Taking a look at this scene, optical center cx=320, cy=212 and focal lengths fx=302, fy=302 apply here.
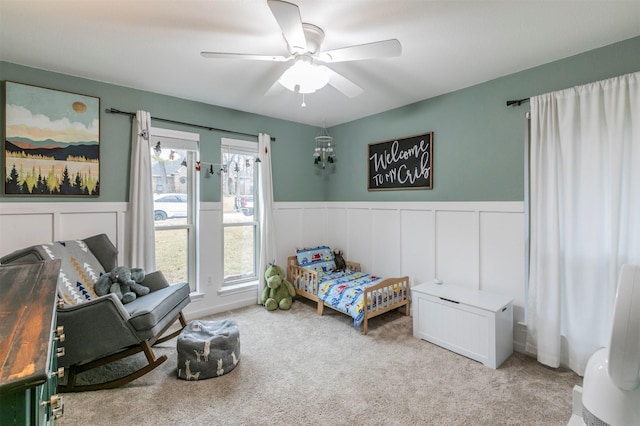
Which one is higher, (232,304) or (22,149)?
(22,149)

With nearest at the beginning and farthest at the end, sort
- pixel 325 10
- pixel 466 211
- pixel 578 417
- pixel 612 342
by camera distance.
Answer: pixel 612 342
pixel 578 417
pixel 325 10
pixel 466 211

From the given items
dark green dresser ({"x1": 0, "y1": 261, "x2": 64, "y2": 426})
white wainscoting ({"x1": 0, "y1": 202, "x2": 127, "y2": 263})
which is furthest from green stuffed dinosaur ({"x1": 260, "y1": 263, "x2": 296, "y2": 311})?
dark green dresser ({"x1": 0, "y1": 261, "x2": 64, "y2": 426})

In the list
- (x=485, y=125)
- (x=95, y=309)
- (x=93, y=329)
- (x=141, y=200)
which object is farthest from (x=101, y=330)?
(x=485, y=125)

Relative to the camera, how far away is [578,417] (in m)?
1.36

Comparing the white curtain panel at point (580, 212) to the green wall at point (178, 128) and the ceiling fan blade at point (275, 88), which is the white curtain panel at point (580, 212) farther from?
the green wall at point (178, 128)

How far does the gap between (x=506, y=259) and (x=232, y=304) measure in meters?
2.99

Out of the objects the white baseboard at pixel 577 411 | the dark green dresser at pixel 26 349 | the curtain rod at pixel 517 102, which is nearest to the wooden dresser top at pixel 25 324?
the dark green dresser at pixel 26 349

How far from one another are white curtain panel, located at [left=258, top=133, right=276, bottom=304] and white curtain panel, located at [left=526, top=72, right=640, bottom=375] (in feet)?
8.94

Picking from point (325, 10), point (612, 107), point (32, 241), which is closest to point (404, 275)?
point (612, 107)

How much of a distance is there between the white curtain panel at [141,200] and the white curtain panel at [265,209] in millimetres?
1216

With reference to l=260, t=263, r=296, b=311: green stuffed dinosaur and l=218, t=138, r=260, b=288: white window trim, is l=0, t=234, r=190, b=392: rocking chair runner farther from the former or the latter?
l=260, t=263, r=296, b=311: green stuffed dinosaur

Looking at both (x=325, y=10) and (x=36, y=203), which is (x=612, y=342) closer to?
(x=325, y=10)

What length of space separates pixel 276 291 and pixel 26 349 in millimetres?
3044

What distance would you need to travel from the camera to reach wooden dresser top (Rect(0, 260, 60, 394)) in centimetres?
64
